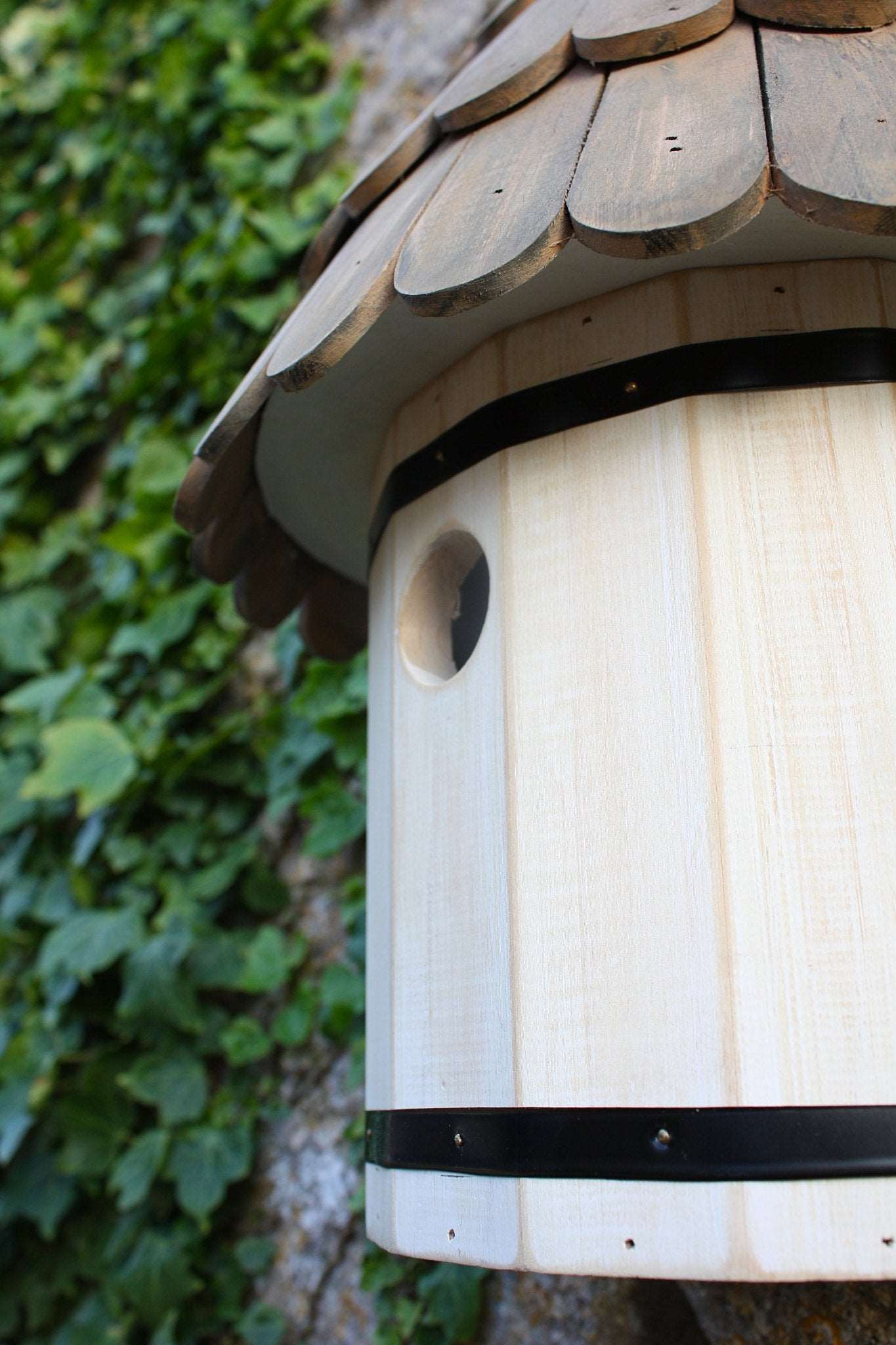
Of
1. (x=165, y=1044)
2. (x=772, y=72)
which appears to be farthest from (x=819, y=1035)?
(x=165, y=1044)

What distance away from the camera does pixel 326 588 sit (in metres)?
1.39

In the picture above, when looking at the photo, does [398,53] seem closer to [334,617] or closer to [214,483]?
[334,617]

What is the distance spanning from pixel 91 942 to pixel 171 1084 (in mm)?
229

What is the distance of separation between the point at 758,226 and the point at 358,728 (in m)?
0.98

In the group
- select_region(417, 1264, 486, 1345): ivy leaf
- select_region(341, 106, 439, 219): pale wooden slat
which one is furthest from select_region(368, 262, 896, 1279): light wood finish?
select_region(417, 1264, 486, 1345): ivy leaf

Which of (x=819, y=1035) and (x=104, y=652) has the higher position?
(x=819, y=1035)

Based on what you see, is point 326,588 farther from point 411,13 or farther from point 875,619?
point 411,13

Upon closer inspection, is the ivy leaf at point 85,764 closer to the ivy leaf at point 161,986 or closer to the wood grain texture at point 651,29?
the ivy leaf at point 161,986

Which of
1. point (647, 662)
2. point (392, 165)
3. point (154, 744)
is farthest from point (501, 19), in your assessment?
point (154, 744)

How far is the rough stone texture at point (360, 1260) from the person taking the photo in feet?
3.68

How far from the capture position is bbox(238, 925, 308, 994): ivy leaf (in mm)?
1615

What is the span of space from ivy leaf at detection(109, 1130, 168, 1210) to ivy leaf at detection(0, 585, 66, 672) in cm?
87

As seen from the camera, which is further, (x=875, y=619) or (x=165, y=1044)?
(x=165, y=1044)

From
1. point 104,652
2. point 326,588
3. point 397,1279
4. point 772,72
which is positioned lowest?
point 397,1279
